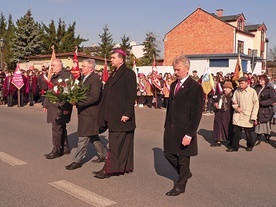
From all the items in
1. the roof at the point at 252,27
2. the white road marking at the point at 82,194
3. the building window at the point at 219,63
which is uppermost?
the roof at the point at 252,27

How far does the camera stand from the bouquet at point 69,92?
6.25 meters

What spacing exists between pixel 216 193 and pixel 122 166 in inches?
60.2

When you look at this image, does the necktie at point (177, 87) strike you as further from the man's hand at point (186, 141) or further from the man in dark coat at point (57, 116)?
the man in dark coat at point (57, 116)

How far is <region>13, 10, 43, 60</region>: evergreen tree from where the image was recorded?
43.1 m

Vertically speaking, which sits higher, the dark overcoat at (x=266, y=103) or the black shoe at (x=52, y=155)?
the dark overcoat at (x=266, y=103)

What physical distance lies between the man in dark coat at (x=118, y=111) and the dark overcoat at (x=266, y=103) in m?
4.71

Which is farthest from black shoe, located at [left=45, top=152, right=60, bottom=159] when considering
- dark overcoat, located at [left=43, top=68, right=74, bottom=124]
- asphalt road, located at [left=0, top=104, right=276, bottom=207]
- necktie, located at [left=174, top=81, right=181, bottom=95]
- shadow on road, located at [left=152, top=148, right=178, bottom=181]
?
necktie, located at [left=174, top=81, right=181, bottom=95]

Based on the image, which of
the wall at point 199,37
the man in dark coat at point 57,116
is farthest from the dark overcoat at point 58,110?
the wall at point 199,37

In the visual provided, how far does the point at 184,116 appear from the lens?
515cm

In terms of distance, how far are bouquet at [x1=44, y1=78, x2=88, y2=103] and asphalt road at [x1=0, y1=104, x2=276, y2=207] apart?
1.25 m

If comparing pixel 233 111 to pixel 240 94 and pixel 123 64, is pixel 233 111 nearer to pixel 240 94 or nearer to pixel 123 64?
pixel 240 94

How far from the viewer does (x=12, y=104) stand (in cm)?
2053

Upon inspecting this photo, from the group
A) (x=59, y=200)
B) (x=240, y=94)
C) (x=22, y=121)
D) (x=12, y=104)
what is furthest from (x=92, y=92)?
(x=12, y=104)

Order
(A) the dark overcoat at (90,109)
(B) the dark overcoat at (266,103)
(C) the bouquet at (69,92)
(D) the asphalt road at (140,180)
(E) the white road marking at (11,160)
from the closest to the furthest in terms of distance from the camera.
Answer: (D) the asphalt road at (140,180), (C) the bouquet at (69,92), (A) the dark overcoat at (90,109), (E) the white road marking at (11,160), (B) the dark overcoat at (266,103)
